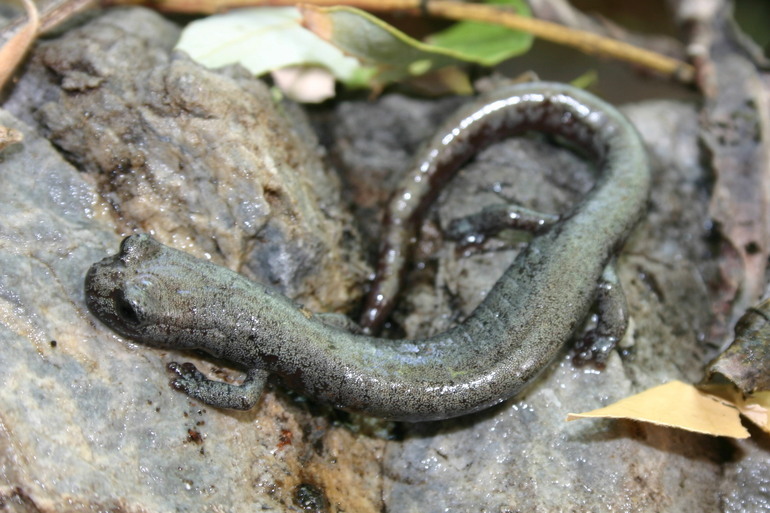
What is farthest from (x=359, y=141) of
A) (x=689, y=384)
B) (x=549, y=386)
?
(x=689, y=384)

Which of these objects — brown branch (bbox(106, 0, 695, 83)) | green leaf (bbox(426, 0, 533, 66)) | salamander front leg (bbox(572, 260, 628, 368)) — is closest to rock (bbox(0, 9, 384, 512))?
brown branch (bbox(106, 0, 695, 83))

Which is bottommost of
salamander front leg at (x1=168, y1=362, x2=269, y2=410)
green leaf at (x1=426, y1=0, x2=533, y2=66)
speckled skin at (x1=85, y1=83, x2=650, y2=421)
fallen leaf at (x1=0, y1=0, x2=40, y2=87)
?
salamander front leg at (x1=168, y1=362, x2=269, y2=410)

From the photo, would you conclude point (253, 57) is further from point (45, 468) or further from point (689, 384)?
point (689, 384)

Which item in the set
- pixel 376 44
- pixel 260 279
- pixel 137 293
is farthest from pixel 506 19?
pixel 137 293

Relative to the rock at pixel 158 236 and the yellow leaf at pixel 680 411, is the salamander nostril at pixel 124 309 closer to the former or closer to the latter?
the rock at pixel 158 236

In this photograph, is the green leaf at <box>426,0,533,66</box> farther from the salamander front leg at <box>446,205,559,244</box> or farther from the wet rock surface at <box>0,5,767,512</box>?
the salamander front leg at <box>446,205,559,244</box>

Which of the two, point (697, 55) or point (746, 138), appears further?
point (697, 55)

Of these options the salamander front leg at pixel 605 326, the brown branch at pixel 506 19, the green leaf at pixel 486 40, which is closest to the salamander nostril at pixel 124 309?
the salamander front leg at pixel 605 326
